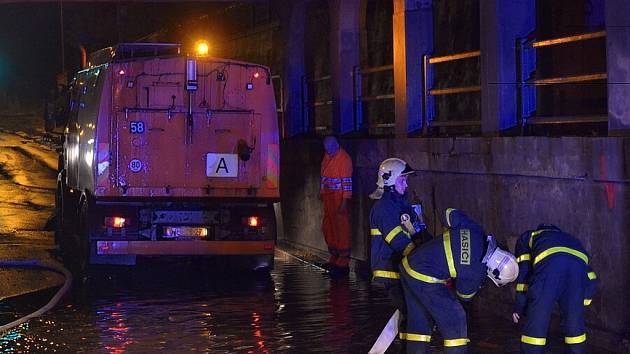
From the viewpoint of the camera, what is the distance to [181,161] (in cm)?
1362

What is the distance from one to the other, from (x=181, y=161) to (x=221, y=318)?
3075 millimetres

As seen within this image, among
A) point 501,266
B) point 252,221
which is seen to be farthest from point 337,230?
point 501,266

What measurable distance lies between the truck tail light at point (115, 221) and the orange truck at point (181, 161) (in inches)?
0.5

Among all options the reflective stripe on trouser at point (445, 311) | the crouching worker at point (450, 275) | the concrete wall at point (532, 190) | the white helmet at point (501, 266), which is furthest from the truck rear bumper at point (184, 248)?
the white helmet at point (501, 266)

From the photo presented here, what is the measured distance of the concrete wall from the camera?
29.4ft

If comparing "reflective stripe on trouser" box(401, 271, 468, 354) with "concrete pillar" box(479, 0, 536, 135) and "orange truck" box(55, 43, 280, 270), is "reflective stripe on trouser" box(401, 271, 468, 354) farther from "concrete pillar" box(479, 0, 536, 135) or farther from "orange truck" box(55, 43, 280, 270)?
"orange truck" box(55, 43, 280, 270)

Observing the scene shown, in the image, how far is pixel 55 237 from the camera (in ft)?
61.3

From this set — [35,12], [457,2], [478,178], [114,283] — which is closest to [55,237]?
[114,283]

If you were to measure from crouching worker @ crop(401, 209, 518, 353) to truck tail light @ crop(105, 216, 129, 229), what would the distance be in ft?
21.2

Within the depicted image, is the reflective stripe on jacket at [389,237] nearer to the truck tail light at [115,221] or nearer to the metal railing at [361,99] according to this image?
the truck tail light at [115,221]

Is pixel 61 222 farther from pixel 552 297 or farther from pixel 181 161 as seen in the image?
pixel 552 297

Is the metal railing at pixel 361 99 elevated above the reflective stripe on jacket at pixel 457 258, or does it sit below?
above

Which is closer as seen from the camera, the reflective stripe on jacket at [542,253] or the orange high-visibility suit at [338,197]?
the reflective stripe on jacket at [542,253]

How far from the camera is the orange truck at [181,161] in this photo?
13453 millimetres
